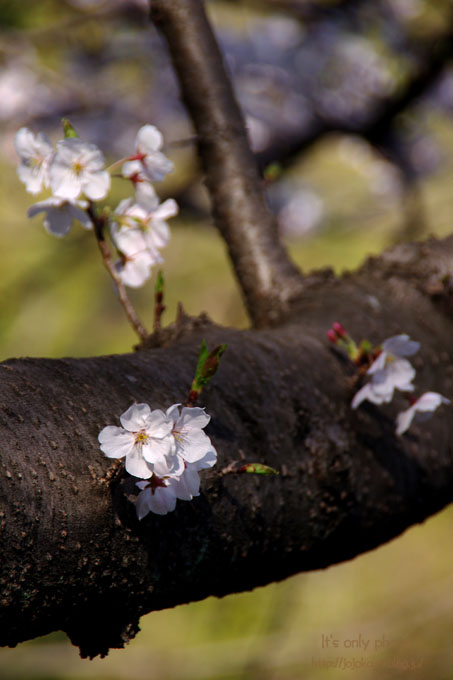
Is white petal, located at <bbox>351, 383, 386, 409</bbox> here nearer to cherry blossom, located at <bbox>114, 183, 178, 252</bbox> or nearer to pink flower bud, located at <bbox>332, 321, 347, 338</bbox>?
pink flower bud, located at <bbox>332, 321, 347, 338</bbox>

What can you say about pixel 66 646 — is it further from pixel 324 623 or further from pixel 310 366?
pixel 310 366

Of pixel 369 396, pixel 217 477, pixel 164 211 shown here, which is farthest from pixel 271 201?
pixel 217 477

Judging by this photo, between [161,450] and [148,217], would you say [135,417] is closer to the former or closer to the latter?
[161,450]

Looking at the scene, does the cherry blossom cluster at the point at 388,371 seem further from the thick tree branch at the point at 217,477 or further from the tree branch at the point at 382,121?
the tree branch at the point at 382,121

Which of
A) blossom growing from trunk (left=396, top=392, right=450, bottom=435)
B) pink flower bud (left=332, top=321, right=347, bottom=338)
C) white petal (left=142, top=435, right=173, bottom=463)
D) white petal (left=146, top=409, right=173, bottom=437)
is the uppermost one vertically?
white petal (left=146, top=409, right=173, bottom=437)

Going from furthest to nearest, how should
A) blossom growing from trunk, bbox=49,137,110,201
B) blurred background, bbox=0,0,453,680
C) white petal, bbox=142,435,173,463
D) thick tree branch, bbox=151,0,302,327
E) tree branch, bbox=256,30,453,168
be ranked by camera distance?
tree branch, bbox=256,30,453,168, blurred background, bbox=0,0,453,680, thick tree branch, bbox=151,0,302,327, blossom growing from trunk, bbox=49,137,110,201, white petal, bbox=142,435,173,463

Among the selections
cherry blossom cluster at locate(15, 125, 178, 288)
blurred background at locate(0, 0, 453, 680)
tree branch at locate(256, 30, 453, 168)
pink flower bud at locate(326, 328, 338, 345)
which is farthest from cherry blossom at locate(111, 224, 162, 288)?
tree branch at locate(256, 30, 453, 168)
